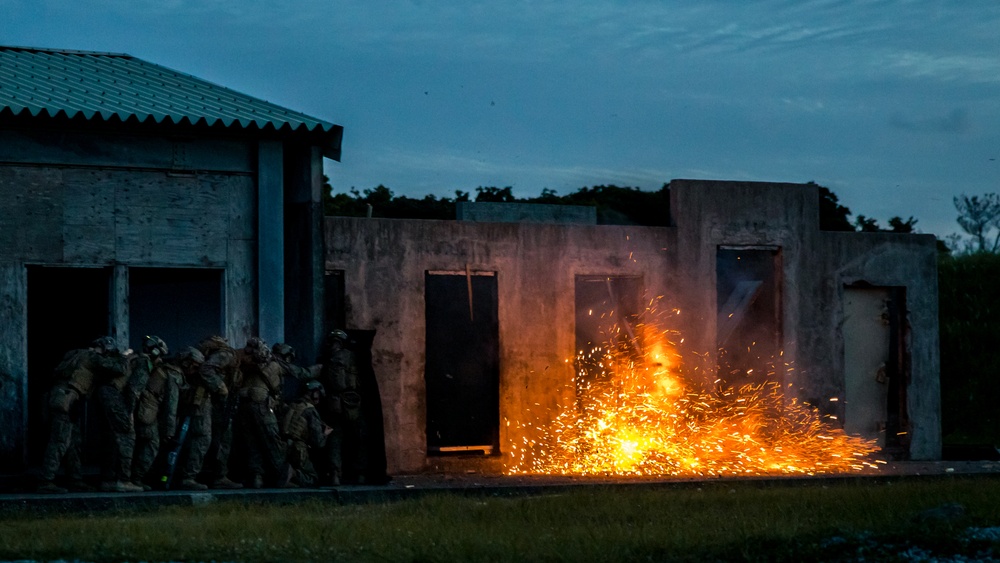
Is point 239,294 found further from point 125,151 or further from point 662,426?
point 662,426

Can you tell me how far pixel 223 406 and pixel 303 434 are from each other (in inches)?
36.3

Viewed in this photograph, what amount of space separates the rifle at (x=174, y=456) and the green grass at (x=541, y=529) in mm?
1363

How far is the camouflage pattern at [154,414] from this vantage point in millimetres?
15320

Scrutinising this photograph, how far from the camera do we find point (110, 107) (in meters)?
16.1

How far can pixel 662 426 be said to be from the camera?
2030 centimetres

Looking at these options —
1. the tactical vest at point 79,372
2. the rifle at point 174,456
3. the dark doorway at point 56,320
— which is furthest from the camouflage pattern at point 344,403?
the dark doorway at point 56,320

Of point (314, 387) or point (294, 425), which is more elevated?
point (314, 387)

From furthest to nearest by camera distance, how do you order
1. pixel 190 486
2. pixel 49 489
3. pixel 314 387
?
pixel 314 387
pixel 190 486
pixel 49 489

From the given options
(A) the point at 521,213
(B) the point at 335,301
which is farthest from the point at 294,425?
(A) the point at 521,213

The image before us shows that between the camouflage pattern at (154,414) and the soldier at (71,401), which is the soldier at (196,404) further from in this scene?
the soldier at (71,401)

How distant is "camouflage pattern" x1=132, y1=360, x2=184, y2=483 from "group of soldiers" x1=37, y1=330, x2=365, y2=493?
0.01 meters

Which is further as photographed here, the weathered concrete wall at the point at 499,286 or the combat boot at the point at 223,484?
the weathered concrete wall at the point at 499,286

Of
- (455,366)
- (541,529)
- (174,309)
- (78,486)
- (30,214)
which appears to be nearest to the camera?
(541,529)

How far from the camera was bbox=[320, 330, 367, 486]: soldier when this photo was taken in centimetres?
1684
